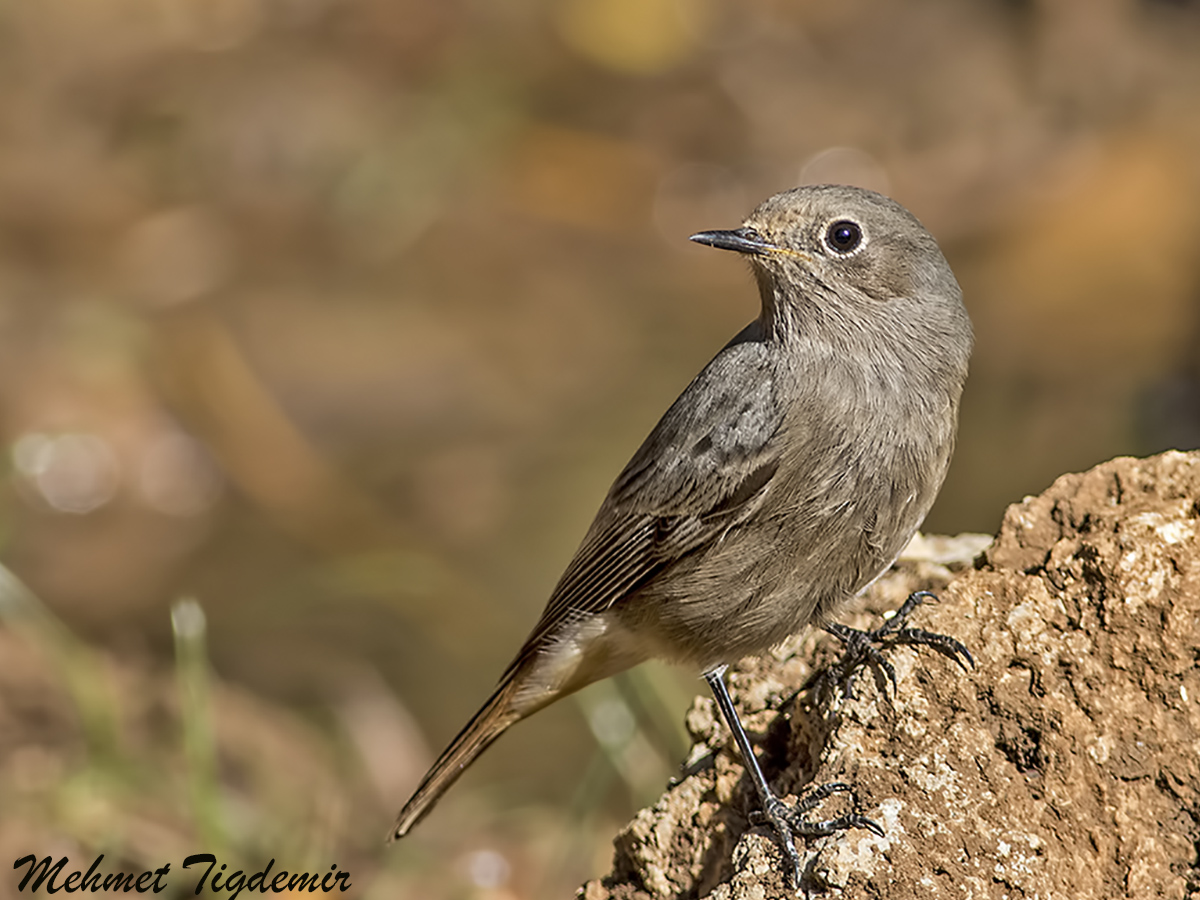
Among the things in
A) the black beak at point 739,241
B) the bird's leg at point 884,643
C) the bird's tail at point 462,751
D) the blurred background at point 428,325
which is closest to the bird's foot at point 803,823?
the bird's leg at point 884,643

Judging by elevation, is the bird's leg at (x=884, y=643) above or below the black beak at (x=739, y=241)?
below

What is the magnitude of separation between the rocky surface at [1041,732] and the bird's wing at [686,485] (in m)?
0.76

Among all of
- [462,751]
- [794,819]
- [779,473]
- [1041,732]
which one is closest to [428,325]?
[462,751]

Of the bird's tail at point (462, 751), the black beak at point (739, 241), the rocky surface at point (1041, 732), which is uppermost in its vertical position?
the black beak at point (739, 241)

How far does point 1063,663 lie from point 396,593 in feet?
16.6

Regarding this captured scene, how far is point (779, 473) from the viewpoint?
15.4ft

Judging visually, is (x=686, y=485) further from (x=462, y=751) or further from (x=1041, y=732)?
(x=1041, y=732)

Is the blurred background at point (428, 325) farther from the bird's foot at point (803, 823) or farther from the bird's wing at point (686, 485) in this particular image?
the bird's foot at point (803, 823)

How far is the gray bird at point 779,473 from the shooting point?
462 cm

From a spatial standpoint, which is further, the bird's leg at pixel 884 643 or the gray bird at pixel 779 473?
the gray bird at pixel 779 473

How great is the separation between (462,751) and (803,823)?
172 centimetres

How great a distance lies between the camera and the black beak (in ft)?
16.3

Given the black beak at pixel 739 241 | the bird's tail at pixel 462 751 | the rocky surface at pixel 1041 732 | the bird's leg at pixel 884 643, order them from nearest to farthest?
the rocky surface at pixel 1041 732, the bird's leg at pixel 884 643, the black beak at pixel 739 241, the bird's tail at pixel 462 751

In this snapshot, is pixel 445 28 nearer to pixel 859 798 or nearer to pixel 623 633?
pixel 623 633
